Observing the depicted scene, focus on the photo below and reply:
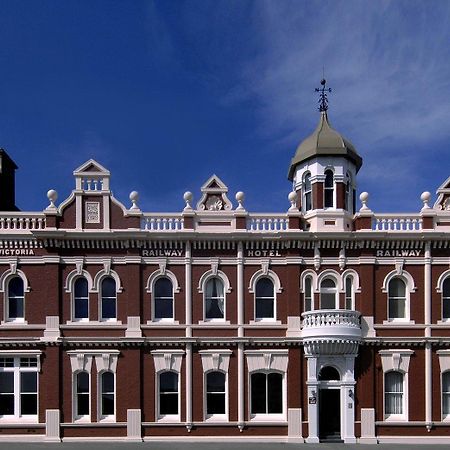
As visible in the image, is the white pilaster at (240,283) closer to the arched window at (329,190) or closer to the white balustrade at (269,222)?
the white balustrade at (269,222)

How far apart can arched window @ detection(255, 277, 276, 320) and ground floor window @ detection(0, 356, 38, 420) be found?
359 inches

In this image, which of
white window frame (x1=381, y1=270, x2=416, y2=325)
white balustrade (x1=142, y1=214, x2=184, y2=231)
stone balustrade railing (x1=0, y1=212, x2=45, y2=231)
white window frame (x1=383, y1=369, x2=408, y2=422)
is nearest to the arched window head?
white window frame (x1=383, y1=369, x2=408, y2=422)

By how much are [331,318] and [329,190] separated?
543 centimetres

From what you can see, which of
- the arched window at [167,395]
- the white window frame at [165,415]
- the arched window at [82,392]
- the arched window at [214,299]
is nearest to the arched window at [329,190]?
the arched window at [214,299]

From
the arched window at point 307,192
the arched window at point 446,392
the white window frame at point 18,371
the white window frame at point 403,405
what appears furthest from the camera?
the arched window at point 307,192

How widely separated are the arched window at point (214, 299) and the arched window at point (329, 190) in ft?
18.5

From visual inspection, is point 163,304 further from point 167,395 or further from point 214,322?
point 167,395

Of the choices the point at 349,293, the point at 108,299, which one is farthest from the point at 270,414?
the point at 108,299

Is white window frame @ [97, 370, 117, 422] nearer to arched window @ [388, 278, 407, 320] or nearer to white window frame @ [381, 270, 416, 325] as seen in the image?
white window frame @ [381, 270, 416, 325]

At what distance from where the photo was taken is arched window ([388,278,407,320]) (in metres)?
20.8

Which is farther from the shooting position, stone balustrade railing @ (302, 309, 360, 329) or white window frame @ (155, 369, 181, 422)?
white window frame @ (155, 369, 181, 422)

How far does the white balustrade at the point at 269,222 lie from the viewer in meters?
20.9
